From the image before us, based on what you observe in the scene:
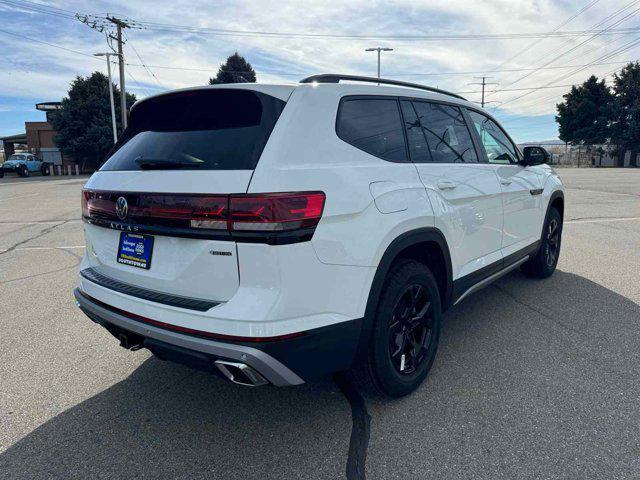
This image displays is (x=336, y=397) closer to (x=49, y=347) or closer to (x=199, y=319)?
(x=199, y=319)

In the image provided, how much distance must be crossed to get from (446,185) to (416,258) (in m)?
0.53

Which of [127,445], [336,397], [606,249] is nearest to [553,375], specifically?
[336,397]

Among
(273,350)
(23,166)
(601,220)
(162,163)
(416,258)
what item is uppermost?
(162,163)

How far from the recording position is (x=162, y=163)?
95.0 inches

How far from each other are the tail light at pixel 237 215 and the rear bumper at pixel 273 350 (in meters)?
0.48

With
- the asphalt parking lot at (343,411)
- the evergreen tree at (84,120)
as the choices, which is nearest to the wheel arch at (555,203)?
the asphalt parking lot at (343,411)

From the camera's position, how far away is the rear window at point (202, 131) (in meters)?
2.24

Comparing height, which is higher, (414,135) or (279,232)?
(414,135)

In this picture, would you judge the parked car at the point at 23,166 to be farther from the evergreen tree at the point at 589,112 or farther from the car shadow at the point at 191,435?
the evergreen tree at the point at 589,112

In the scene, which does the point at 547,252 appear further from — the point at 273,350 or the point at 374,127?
the point at 273,350

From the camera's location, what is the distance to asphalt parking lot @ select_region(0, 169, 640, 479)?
91.2 inches

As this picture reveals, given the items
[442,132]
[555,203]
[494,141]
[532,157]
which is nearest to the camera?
[442,132]

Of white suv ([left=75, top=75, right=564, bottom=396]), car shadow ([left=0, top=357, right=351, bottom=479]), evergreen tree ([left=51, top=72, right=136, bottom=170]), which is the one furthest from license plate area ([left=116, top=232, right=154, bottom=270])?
evergreen tree ([left=51, top=72, right=136, bottom=170])

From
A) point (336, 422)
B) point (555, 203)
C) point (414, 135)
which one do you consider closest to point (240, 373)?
point (336, 422)
